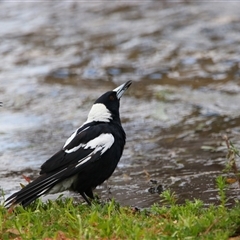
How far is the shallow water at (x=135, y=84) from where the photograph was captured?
857 centimetres

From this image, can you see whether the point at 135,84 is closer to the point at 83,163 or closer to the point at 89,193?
the point at 89,193

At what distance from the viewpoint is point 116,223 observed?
5422mm

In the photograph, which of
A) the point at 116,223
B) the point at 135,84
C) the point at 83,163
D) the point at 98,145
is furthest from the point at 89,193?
the point at 135,84

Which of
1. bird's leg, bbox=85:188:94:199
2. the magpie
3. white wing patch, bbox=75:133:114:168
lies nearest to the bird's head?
the magpie

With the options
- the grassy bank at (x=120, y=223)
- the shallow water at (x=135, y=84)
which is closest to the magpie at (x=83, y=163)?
the grassy bank at (x=120, y=223)

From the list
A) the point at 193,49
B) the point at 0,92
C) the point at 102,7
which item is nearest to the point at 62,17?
the point at 102,7

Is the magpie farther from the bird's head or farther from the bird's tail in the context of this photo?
the bird's head

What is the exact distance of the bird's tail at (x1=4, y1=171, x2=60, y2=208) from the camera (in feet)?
20.2

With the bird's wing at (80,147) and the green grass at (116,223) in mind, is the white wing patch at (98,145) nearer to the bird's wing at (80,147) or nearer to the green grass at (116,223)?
the bird's wing at (80,147)

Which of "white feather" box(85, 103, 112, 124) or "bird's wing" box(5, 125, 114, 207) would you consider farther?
"white feather" box(85, 103, 112, 124)

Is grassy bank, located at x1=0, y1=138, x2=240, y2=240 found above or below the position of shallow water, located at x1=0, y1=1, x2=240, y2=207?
above

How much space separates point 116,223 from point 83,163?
50.6 inches

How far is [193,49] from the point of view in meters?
14.3

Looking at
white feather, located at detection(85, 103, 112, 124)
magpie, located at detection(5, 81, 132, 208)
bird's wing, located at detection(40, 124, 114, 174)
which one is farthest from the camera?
white feather, located at detection(85, 103, 112, 124)
